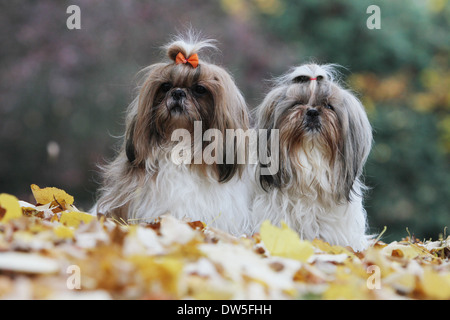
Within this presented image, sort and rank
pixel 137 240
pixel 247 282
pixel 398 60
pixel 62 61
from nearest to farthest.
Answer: pixel 247 282 → pixel 137 240 → pixel 62 61 → pixel 398 60

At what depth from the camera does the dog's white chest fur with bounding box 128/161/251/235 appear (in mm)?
3518

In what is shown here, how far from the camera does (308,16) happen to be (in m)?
11.4

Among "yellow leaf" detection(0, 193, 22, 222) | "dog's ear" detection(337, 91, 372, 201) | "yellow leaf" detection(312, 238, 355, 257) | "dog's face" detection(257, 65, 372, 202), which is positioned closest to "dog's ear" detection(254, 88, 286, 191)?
"dog's face" detection(257, 65, 372, 202)

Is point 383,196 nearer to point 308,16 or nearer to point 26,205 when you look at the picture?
point 308,16

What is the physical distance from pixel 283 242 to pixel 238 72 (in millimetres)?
7467

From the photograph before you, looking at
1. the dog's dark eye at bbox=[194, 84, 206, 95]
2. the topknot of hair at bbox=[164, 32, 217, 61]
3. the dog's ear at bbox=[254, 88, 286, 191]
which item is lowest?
the dog's ear at bbox=[254, 88, 286, 191]

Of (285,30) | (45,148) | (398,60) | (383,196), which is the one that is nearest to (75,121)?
(45,148)

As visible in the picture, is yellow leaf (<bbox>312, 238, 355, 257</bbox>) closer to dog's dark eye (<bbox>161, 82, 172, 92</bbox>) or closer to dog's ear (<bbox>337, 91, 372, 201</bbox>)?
dog's ear (<bbox>337, 91, 372, 201</bbox>)

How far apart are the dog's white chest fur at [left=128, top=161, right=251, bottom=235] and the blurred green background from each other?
3876mm

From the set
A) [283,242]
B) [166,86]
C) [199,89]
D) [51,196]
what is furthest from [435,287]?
[51,196]

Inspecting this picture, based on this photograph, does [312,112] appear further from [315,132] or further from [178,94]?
[178,94]

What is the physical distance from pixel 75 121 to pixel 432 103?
6683 mm

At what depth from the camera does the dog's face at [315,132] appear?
11.4ft

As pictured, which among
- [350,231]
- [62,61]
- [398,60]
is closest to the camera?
[350,231]
